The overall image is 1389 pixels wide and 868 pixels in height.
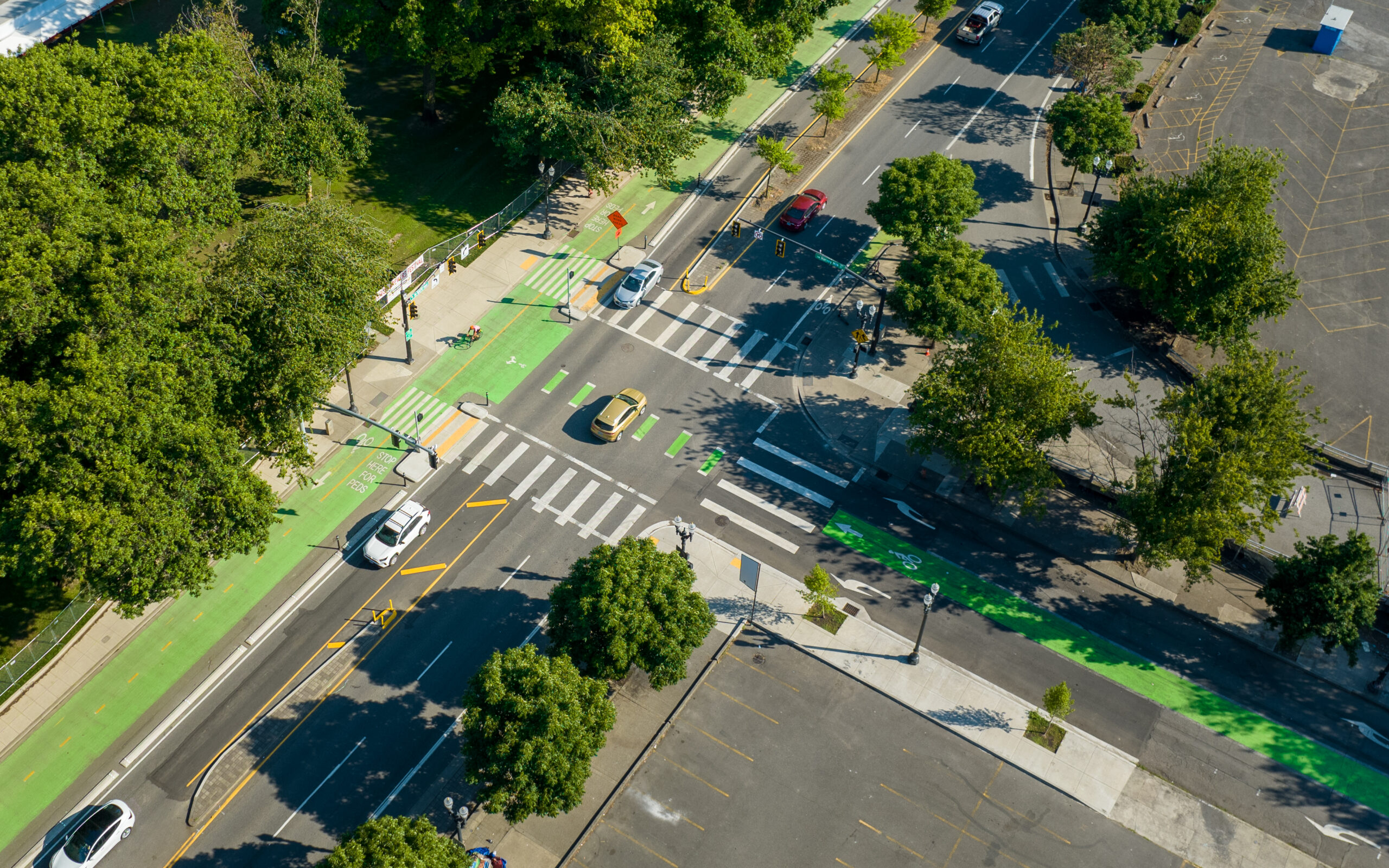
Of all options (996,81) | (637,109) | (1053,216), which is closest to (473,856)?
(637,109)

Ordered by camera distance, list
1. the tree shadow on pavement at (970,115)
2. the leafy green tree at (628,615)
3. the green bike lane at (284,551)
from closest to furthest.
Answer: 1. the leafy green tree at (628,615)
2. the green bike lane at (284,551)
3. the tree shadow on pavement at (970,115)

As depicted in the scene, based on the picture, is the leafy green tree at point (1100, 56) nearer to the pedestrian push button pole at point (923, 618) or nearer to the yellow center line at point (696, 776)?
the pedestrian push button pole at point (923, 618)

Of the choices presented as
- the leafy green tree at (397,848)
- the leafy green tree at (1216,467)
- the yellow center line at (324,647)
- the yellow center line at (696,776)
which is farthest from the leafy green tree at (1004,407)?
the leafy green tree at (397,848)

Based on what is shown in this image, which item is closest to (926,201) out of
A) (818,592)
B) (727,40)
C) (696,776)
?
(727,40)

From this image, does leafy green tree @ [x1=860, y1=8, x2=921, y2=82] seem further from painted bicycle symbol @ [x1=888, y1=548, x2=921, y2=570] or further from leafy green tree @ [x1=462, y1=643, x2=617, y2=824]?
leafy green tree @ [x1=462, y1=643, x2=617, y2=824]

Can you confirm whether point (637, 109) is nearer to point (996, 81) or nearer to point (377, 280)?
point (377, 280)

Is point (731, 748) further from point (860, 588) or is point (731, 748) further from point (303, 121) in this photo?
point (303, 121)

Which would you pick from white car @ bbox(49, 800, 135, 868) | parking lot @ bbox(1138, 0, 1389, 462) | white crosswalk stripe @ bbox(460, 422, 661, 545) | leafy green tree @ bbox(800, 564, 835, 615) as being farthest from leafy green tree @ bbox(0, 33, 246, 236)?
parking lot @ bbox(1138, 0, 1389, 462)
